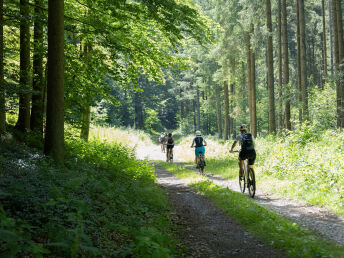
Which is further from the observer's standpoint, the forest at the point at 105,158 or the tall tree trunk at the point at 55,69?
the tall tree trunk at the point at 55,69

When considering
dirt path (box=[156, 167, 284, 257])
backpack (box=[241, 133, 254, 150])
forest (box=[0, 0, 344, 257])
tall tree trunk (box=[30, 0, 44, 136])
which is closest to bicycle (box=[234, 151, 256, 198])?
forest (box=[0, 0, 344, 257])

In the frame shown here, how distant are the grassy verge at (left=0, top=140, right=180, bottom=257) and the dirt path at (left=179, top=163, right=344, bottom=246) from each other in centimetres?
289

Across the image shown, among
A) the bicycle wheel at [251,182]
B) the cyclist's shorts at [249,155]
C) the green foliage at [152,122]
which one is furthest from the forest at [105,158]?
the green foliage at [152,122]

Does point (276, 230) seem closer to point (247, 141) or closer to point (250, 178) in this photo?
point (250, 178)

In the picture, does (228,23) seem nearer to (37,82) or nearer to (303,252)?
(37,82)

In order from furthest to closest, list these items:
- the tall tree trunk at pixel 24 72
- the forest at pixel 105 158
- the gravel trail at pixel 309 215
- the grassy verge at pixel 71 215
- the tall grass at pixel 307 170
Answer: the tall tree trunk at pixel 24 72
the tall grass at pixel 307 170
the gravel trail at pixel 309 215
the forest at pixel 105 158
the grassy verge at pixel 71 215

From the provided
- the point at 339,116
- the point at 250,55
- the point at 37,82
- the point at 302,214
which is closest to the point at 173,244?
the point at 302,214

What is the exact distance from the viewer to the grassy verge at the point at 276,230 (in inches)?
172

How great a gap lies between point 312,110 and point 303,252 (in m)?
15.3

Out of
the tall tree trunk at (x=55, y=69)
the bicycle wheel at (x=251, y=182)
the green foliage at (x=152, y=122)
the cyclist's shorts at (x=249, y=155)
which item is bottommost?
the bicycle wheel at (x=251, y=182)

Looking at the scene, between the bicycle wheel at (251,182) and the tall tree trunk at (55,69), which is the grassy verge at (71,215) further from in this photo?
the bicycle wheel at (251,182)

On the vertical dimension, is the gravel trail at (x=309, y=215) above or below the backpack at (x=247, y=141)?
below

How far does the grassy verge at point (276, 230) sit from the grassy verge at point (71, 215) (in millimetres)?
1638

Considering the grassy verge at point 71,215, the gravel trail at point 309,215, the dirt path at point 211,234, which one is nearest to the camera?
the grassy verge at point 71,215
